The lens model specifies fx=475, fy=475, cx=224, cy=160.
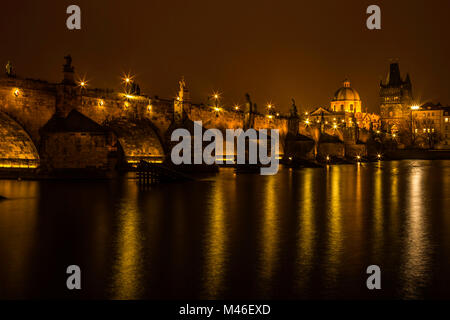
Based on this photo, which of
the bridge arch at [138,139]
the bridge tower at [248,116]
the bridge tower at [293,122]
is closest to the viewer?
the bridge arch at [138,139]

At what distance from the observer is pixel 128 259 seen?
28.6 feet

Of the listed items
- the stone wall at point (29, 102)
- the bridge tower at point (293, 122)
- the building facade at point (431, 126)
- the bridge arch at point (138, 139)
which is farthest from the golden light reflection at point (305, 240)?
the building facade at point (431, 126)

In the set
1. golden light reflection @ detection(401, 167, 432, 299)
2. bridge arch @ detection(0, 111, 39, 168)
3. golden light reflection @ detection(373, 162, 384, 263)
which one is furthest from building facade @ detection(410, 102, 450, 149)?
golden light reflection @ detection(401, 167, 432, 299)

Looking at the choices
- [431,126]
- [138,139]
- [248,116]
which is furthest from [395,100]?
[138,139]

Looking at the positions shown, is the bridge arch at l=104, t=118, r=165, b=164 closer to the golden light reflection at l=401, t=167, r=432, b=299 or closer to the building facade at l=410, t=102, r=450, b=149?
the golden light reflection at l=401, t=167, r=432, b=299

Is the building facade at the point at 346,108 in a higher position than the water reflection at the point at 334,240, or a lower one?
higher

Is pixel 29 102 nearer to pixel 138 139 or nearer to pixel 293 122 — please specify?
pixel 138 139

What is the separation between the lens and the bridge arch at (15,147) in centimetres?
2694

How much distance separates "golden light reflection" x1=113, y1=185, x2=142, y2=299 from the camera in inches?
274

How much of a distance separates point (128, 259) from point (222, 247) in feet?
6.60

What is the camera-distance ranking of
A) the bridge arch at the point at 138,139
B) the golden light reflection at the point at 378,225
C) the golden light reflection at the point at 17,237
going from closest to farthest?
the golden light reflection at the point at 17,237
the golden light reflection at the point at 378,225
the bridge arch at the point at 138,139

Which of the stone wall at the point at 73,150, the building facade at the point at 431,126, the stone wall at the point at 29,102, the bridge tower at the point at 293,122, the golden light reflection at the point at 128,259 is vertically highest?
the building facade at the point at 431,126

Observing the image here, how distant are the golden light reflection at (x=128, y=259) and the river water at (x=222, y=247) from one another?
0.08 feet

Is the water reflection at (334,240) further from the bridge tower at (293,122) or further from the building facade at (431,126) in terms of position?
the building facade at (431,126)
